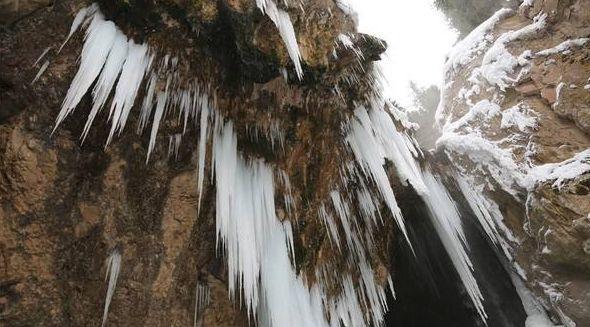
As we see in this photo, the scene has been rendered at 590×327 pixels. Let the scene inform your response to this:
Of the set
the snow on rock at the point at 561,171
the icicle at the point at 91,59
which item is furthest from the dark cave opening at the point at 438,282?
the icicle at the point at 91,59

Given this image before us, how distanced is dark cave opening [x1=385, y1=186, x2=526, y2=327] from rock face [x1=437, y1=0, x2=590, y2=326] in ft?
1.59

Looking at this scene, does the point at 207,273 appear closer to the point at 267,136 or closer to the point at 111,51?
the point at 267,136

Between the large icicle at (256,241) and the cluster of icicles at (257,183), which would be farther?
the large icicle at (256,241)

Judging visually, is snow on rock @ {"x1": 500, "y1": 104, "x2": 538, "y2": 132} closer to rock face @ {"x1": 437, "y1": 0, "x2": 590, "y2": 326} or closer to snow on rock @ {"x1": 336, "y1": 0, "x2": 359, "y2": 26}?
rock face @ {"x1": 437, "y1": 0, "x2": 590, "y2": 326}

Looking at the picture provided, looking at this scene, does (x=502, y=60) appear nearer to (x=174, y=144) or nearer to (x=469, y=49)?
(x=469, y=49)

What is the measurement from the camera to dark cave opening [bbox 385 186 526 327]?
5.66 m

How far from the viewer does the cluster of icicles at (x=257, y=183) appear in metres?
3.11

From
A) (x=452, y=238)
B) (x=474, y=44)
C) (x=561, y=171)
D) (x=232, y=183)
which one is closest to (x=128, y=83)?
(x=232, y=183)

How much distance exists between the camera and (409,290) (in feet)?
19.1

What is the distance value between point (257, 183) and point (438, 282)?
136 inches

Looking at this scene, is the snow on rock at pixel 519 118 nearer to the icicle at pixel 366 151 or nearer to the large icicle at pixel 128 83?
the icicle at pixel 366 151

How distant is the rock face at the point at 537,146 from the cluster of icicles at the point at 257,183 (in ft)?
5.13

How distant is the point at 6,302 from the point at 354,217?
3171 millimetres

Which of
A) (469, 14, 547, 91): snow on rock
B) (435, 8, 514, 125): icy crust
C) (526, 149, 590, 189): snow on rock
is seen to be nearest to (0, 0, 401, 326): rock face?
(526, 149, 590, 189): snow on rock
